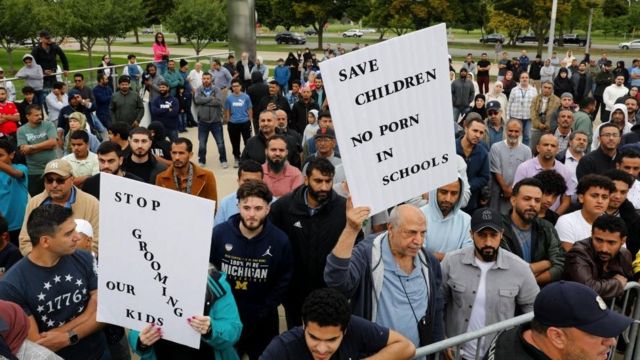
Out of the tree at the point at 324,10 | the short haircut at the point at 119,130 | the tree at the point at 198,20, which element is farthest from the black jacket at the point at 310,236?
the tree at the point at 324,10

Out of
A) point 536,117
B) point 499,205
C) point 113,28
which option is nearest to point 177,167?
point 499,205

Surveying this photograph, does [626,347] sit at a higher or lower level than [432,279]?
lower

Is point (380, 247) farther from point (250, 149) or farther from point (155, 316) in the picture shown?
point (250, 149)

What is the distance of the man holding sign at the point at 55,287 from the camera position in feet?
11.5

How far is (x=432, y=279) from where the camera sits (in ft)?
12.6

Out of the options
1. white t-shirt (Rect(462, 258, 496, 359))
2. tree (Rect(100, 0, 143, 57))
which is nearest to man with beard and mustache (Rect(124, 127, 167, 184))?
white t-shirt (Rect(462, 258, 496, 359))

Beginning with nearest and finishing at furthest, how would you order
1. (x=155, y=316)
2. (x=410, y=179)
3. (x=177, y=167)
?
(x=155, y=316) → (x=410, y=179) → (x=177, y=167)

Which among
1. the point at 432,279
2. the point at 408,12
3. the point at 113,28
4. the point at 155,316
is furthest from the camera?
the point at 408,12

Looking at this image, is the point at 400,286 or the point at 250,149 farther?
the point at 250,149

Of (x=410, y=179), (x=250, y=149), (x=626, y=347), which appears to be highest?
(x=410, y=179)

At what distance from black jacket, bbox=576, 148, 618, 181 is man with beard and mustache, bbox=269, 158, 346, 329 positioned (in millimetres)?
3317

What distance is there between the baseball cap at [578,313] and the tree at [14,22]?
32998 millimetres

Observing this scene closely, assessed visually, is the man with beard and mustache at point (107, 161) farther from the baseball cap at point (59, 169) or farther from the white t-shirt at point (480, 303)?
the white t-shirt at point (480, 303)

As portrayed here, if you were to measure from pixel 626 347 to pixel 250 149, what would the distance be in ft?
17.1
